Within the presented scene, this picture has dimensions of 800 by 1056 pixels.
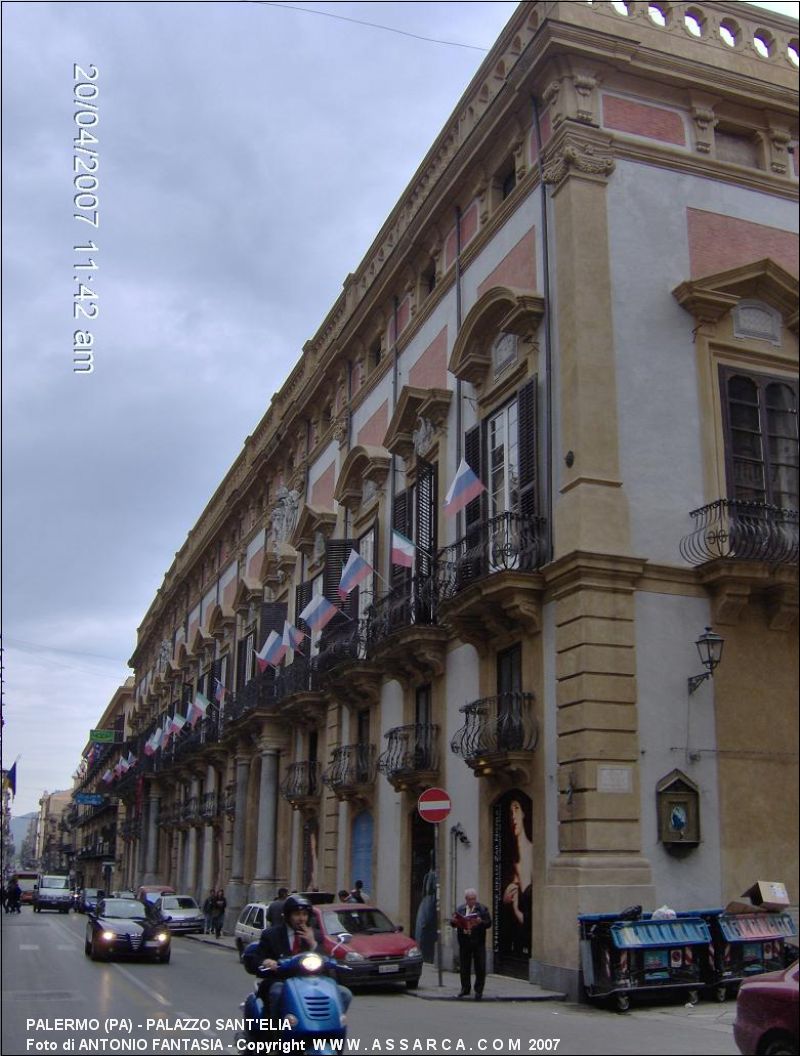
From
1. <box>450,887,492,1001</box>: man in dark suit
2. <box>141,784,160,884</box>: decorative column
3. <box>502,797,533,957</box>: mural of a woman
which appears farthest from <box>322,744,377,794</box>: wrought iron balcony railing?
<box>141,784,160,884</box>: decorative column

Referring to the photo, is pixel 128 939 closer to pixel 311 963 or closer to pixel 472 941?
pixel 472 941

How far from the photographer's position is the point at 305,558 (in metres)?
34.5

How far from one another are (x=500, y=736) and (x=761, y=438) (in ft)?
21.8

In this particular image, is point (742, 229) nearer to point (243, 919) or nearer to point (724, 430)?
point (724, 430)

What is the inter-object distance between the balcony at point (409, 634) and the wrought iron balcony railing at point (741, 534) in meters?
5.94

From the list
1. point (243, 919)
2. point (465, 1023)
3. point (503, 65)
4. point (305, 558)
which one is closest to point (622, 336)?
point (503, 65)

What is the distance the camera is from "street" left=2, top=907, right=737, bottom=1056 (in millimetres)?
11555

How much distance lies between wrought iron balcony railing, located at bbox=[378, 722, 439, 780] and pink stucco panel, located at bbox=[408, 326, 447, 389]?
7.17 meters

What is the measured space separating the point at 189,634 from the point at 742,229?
42115 mm

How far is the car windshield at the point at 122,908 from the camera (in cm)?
2544

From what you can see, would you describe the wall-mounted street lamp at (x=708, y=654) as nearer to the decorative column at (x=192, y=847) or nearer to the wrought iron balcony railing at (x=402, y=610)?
the wrought iron balcony railing at (x=402, y=610)

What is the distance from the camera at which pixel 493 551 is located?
768 inches

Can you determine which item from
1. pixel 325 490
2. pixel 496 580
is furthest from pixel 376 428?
pixel 496 580

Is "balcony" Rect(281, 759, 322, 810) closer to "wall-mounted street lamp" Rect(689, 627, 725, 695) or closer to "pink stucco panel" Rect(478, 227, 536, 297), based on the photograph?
"pink stucco panel" Rect(478, 227, 536, 297)
